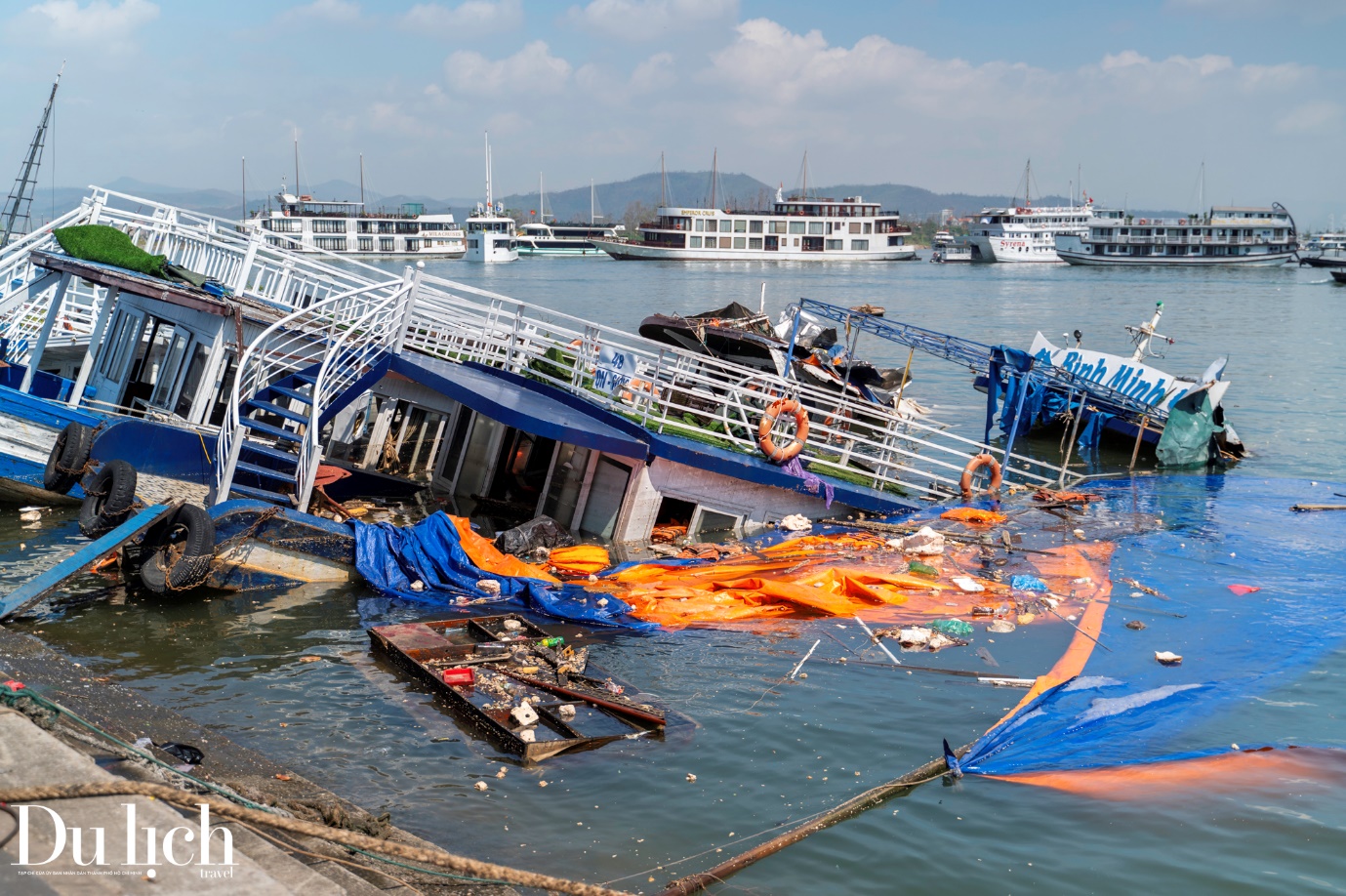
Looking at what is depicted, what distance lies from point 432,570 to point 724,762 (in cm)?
567

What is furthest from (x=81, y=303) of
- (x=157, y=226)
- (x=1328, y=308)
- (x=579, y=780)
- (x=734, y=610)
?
(x=1328, y=308)

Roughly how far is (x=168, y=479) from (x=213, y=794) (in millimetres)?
8813

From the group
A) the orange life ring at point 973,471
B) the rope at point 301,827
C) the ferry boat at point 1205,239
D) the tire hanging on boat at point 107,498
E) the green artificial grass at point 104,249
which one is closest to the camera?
the rope at point 301,827

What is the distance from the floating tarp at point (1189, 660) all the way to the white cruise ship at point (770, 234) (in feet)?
340

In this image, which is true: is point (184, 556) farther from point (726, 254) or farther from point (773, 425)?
point (726, 254)

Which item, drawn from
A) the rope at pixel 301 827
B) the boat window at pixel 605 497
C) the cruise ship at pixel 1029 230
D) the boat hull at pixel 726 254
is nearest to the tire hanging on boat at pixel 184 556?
the boat window at pixel 605 497

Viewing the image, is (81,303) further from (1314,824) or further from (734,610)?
(1314,824)

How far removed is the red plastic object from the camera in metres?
9.85

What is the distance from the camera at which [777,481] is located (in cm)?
1639

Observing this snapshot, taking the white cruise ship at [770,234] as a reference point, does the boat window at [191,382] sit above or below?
below

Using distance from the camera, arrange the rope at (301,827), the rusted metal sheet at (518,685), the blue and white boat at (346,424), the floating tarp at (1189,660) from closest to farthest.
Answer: the rope at (301,827)
the floating tarp at (1189,660)
the rusted metal sheet at (518,685)
the blue and white boat at (346,424)

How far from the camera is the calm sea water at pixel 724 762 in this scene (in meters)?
7.57

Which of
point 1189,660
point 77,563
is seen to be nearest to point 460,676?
point 77,563

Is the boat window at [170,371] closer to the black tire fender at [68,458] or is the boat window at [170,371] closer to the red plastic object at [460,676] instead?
the black tire fender at [68,458]
